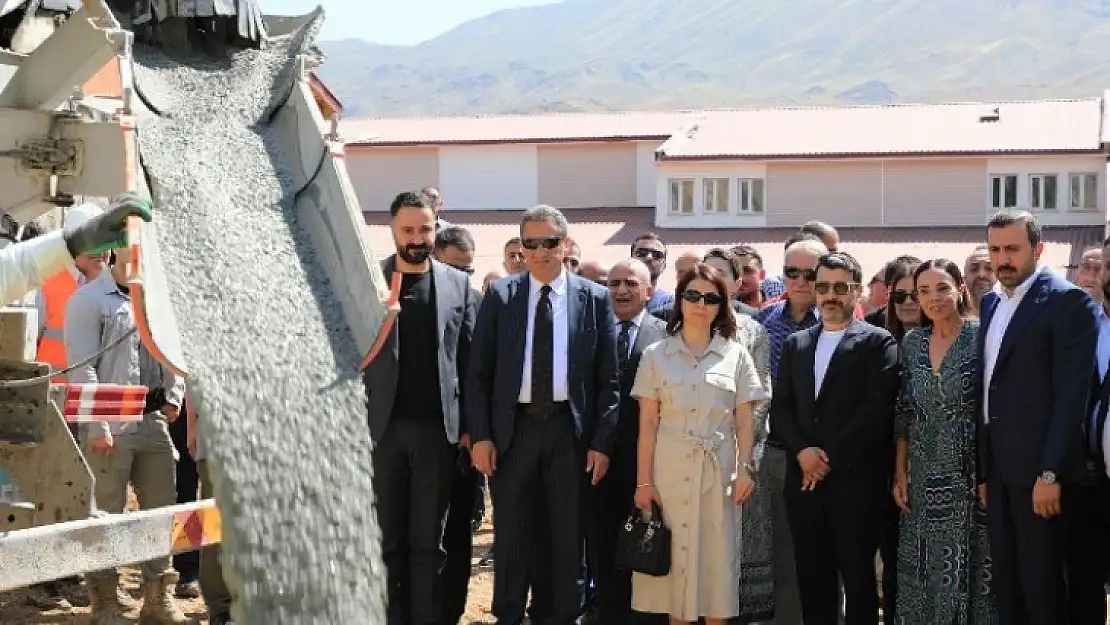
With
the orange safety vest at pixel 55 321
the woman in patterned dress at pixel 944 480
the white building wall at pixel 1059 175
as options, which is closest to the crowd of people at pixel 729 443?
the woman in patterned dress at pixel 944 480

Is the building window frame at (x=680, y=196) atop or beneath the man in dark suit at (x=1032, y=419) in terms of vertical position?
atop

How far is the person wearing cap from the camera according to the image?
15.8 feet

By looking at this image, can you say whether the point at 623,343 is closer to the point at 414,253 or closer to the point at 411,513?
the point at 414,253

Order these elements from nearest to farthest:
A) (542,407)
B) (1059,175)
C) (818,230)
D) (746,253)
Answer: (542,407) < (746,253) < (818,230) < (1059,175)

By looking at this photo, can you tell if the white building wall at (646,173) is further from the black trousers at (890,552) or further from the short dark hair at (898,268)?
the black trousers at (890,552)

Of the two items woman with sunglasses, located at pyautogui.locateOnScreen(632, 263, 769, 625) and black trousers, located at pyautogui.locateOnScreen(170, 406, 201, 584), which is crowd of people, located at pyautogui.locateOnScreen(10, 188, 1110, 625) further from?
black trousers, located at pyautogui.locateOnScreen(170, 406, 201, 584)

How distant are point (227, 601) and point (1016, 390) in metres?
3.75

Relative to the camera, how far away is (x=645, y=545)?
6.41m

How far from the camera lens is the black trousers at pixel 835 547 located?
641 cm

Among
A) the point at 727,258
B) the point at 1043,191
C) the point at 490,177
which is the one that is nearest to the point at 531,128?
the point at 490,177

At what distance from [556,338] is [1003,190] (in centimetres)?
2317

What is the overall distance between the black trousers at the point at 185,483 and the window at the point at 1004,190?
22472 mm

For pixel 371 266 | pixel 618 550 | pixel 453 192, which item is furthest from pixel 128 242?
pixel 453 192

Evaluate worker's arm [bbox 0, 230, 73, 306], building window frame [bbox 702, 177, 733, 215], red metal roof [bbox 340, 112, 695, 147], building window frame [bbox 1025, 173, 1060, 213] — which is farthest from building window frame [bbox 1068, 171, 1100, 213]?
worker's arm [bbox 0, 230, 73, 306]
